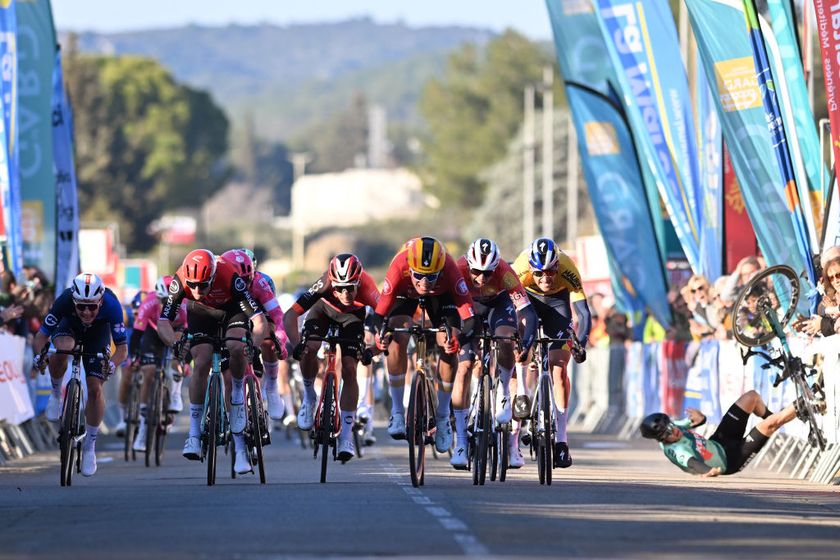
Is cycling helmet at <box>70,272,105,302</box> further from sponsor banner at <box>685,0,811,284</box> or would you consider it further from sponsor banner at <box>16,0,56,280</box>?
sponsor banner at <box>16,0,56,280</box>

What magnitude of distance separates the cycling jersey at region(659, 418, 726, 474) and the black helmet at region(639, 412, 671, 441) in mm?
305

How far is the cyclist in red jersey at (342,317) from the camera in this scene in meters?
17.8

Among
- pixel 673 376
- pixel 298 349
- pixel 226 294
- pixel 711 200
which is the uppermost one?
pixel 711 200

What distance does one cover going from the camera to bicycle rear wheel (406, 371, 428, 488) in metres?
16.6

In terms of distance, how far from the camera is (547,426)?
679 inches

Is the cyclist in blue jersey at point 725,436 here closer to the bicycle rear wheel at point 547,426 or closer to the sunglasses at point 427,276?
the bicycle rear wheel at point 547,426

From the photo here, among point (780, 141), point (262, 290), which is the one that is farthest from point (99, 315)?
point (780, 141)

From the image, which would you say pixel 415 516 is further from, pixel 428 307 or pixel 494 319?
pixel 494 319

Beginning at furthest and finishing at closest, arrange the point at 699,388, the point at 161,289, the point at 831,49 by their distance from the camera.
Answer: the point at 699,388 → the point at 161,289 → the point at 831,49

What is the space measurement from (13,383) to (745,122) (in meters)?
8.77

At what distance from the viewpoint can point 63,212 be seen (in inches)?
1242

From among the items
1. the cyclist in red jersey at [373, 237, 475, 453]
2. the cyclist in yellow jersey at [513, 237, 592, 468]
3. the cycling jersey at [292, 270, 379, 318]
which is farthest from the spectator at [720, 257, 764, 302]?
the cyclist in red jersey at [373, 237, 475, 453]

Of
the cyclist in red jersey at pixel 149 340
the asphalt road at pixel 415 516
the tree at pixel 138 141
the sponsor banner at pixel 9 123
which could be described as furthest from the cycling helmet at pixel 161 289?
the tree at pixel 138 141

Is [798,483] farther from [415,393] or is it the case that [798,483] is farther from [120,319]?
[120,319]
